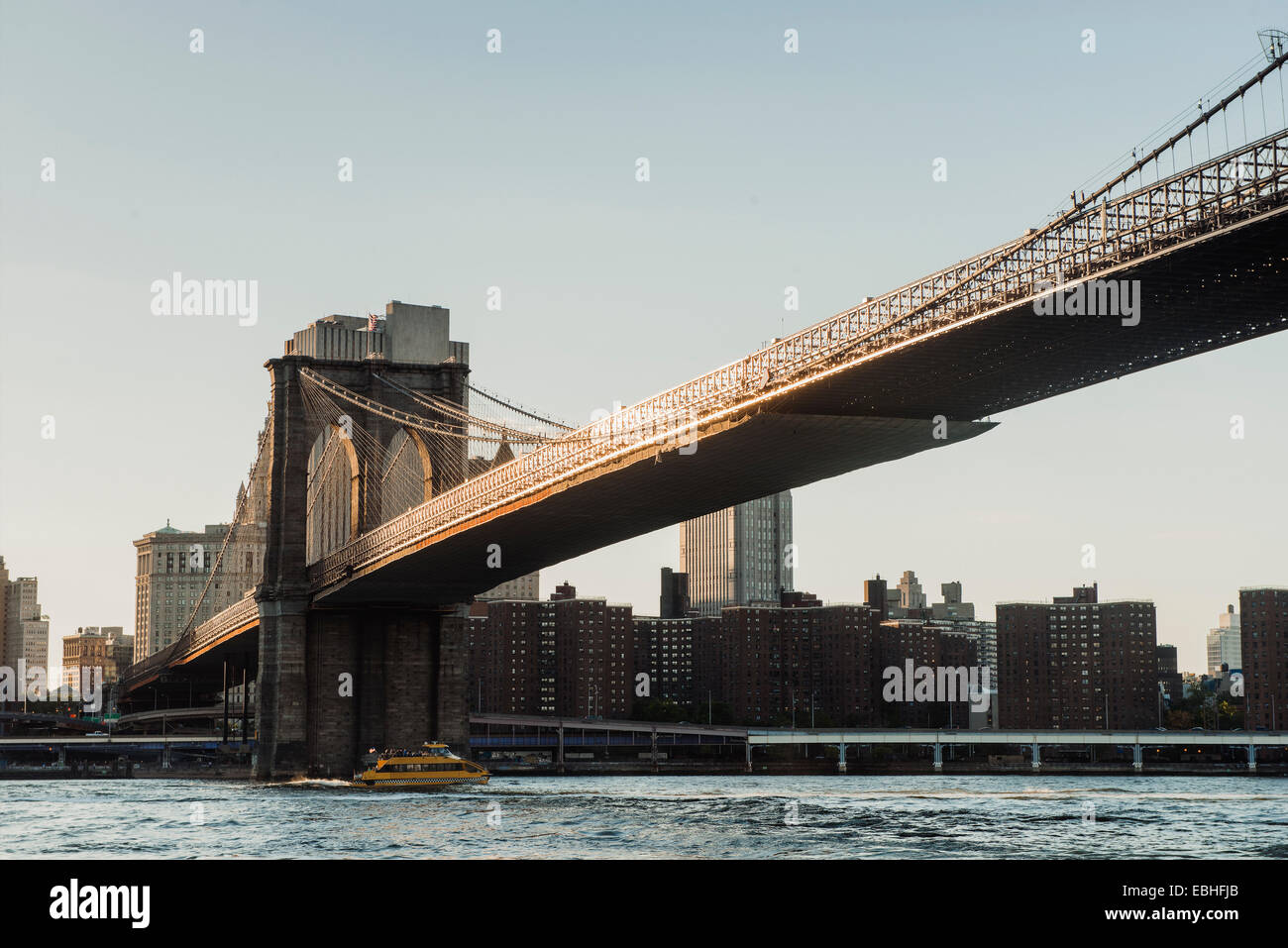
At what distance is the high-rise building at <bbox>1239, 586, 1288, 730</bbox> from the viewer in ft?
578

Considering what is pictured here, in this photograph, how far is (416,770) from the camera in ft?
252

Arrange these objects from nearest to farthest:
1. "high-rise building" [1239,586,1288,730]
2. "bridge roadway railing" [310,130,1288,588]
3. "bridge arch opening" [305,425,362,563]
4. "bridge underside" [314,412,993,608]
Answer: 1. "bridge roadway railing" [310,130,1288,588]
2. "bridge underside" [314,412,993,608]
3. "bridge arch opening" [305,425,362,563]
4. "high-rise building" [1239,586,1288,730]

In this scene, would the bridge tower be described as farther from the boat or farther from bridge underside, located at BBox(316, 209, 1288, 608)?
bridge underside, located at BBox(316, 209, 1288, 608)

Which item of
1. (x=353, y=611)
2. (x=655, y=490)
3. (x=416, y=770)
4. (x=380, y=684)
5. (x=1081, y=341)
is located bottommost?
(x=416, y=770)

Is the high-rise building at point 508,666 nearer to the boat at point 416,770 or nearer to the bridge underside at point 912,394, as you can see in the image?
the boat at point 416,770

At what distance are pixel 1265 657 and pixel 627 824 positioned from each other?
481ft

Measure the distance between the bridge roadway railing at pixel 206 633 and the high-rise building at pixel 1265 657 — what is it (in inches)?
4629

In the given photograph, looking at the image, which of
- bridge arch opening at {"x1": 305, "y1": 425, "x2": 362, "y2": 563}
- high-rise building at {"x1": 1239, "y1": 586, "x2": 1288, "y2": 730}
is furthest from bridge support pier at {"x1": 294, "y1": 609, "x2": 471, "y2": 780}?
high-rise building at {"x1": 1239, "y1": 586, "x2": 1288, "y2": 730}


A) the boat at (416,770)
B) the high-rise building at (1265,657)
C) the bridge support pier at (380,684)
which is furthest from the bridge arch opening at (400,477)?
the high-rise building at (1265,657)

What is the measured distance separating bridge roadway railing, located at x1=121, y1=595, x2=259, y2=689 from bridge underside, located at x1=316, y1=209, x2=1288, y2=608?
26.5 meters

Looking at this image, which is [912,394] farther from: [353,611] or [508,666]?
[508,666]

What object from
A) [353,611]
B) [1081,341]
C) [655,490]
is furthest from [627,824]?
[353,611]
